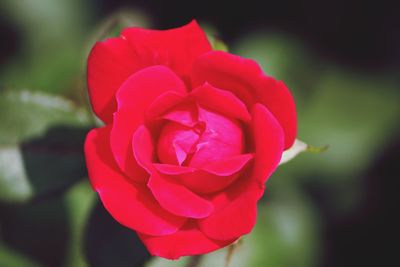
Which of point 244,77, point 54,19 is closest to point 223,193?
point 244,77

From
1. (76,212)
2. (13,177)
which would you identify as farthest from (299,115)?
(13,177)

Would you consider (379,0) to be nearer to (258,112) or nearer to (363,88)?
(363,88)

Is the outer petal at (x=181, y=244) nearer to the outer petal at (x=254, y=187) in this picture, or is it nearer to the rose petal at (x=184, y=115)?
the outer petal at (x=254, y=187)

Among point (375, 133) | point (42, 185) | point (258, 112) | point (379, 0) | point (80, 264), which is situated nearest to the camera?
point (258, 112)

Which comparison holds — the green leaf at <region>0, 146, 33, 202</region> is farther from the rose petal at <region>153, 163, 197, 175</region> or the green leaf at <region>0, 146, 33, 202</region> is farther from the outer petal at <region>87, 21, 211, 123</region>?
the rose petal at <region>153, 163, 197, 175</region>

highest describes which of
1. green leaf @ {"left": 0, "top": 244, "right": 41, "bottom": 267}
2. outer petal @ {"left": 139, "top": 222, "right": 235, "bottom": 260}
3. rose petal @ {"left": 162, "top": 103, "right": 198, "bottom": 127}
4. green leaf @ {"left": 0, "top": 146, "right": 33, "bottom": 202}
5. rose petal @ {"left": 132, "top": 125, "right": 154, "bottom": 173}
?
rose petal @ {"left": 162, "top": 103, "right": 198, "bottom": 127}

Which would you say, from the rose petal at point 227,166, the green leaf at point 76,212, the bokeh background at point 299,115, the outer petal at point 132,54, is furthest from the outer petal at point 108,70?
the green leaf at point 76,212

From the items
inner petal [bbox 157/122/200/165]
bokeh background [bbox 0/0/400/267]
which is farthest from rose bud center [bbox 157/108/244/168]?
bokeh background [bbox 0/0/400/267]
